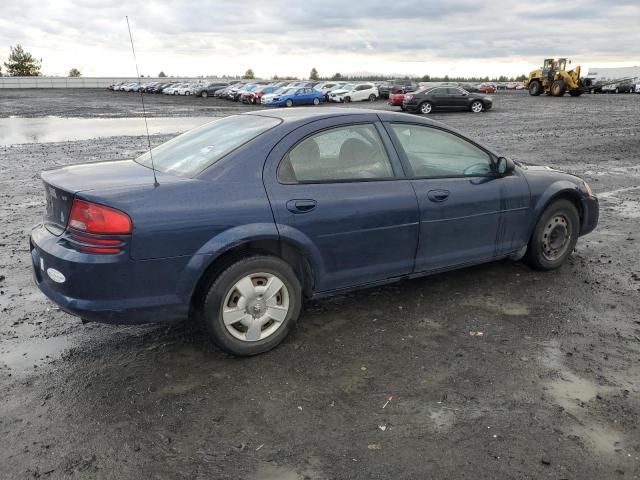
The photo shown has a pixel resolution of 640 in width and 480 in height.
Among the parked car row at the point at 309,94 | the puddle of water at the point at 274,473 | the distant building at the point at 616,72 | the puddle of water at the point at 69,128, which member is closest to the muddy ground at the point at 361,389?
the puddle of water at the point at 274,473

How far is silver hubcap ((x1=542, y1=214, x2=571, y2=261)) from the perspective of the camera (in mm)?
5363

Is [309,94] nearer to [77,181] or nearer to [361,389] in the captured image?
[77,181]

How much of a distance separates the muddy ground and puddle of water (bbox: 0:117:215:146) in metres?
14.0

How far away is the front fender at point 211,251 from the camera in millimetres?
3506

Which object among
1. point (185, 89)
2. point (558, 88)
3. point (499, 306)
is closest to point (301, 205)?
point (499, 306)

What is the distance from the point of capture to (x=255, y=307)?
12.4ft

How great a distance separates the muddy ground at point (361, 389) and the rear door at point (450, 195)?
1.51ft

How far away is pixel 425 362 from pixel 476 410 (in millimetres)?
595

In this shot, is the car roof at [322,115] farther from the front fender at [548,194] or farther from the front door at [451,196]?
the front fender at [548,194]

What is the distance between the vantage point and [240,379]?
11.7ft

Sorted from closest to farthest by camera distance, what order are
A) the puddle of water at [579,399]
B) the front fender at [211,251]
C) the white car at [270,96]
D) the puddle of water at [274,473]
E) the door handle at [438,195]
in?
the puddle of water at [274,473] < the puddle of water at [579,399] < the front fender at [211,251] < the door handle at [438,195] < the white car at [270,96]

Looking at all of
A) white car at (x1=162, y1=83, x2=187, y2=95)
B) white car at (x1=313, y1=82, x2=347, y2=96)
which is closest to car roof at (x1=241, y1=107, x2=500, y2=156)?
white car at (x1=313, y1=82, x2=347, y2=96)

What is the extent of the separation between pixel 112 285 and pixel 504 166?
10.9 feet

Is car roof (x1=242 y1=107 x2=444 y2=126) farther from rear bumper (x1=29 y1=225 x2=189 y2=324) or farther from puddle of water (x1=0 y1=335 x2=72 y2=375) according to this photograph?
puddle of water (x1=0 y1=335 x2=72 y2=375)
